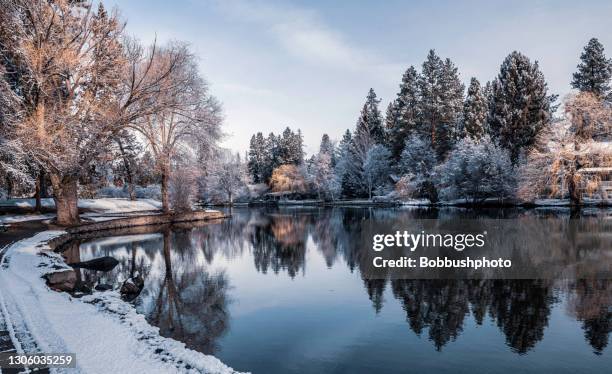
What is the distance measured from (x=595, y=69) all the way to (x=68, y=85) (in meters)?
51.5

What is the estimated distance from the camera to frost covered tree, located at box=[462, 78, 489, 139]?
53188 mm

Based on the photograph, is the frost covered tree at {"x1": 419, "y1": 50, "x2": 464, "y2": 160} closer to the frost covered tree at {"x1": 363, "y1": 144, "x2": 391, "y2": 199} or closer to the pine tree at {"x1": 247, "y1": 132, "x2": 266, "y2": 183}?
the frost covered tree at {"x1": 363, "y1": 144, "x2": 391, "y2": 199}

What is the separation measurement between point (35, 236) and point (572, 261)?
20889mm

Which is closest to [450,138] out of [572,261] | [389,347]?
[572,261]

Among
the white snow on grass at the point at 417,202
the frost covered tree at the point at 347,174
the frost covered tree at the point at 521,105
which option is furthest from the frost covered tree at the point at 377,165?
the frost covered tree at the point at 521,105

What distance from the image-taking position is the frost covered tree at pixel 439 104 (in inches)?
2272

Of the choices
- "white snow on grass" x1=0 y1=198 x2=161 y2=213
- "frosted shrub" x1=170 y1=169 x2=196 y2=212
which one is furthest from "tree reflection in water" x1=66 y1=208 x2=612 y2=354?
"white snow on grass" x1=0 y1=198 x2=161 y2=213

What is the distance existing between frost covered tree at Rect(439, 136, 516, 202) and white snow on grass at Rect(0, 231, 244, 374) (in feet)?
133

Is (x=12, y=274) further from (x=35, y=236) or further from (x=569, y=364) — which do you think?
(x=569, y=364)

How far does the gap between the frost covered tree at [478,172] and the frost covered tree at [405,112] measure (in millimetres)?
13304

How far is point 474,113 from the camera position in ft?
176

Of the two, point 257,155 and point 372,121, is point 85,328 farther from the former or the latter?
point 257,155

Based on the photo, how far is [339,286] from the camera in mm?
12070

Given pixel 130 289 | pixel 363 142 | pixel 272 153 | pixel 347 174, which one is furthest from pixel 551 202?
pixel 272 153
